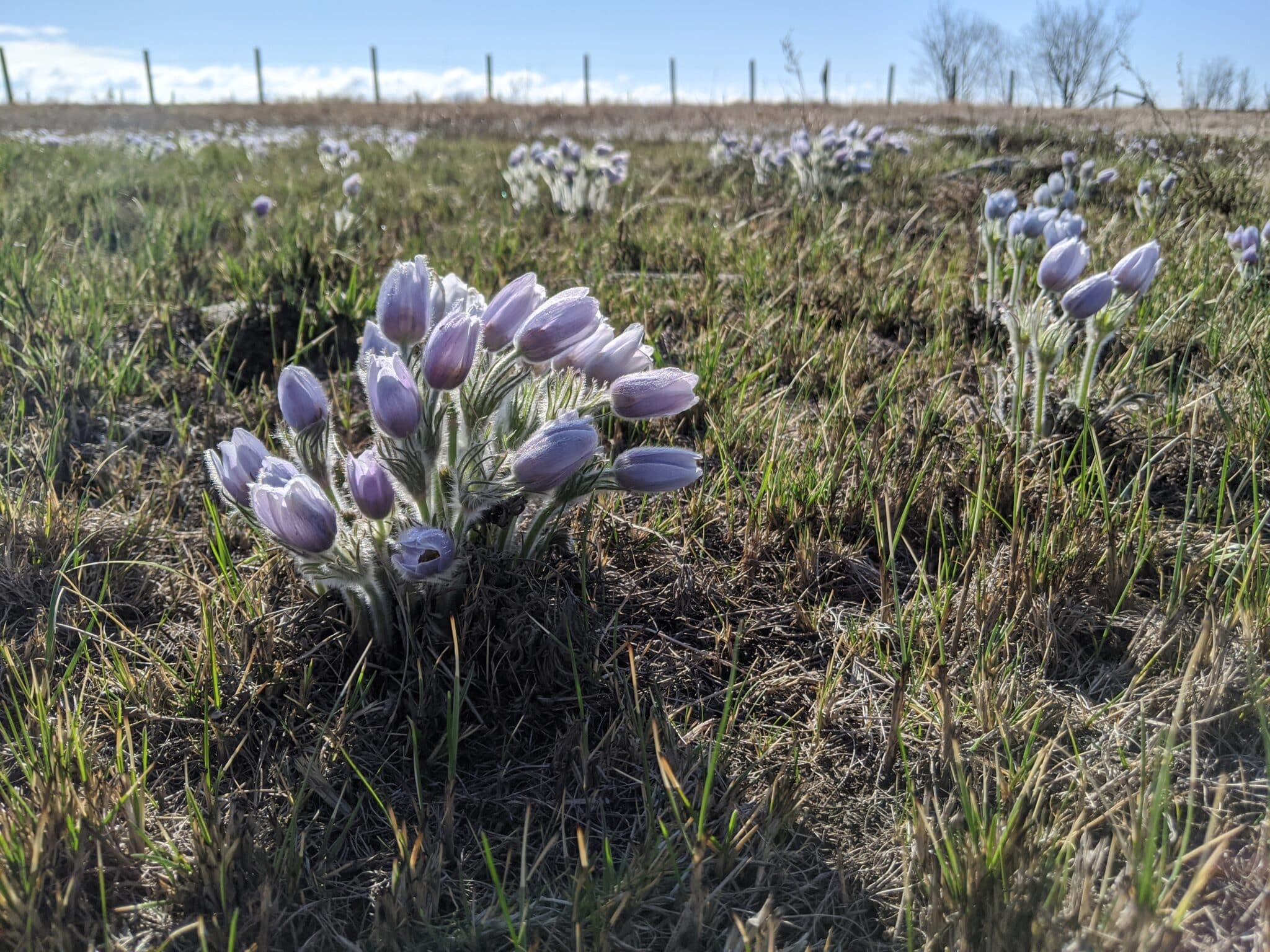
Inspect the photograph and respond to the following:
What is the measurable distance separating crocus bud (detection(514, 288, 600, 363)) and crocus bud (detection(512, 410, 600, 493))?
141 millimetres

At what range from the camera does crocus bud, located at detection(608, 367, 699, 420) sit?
4.78 ft

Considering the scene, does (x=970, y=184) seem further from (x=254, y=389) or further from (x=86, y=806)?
(x=86, y=806)

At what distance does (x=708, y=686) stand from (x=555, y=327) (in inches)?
26.0

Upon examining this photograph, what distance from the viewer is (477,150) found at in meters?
10.4

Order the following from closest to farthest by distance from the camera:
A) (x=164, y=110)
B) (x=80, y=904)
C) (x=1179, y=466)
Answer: (x=80, y=904)
(x=1179, y=466)
(x=164, y=110)

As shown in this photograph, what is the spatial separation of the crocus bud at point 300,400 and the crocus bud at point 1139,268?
1701mm

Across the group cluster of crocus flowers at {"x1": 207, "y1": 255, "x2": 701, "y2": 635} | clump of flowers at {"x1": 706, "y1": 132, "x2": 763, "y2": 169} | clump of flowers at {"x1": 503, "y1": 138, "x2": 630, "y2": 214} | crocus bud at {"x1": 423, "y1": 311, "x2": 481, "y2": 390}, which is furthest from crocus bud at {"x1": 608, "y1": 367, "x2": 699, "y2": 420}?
clump of flowers at {"x1": 706, "y1": 132, "x2": 763, "y2": 169}

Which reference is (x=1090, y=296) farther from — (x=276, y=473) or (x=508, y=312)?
(x=276, y=473)

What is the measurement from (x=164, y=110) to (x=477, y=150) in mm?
19039

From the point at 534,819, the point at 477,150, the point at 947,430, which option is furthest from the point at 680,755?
the point at 477,150

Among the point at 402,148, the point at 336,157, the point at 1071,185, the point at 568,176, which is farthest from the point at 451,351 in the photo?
the point at 402,148

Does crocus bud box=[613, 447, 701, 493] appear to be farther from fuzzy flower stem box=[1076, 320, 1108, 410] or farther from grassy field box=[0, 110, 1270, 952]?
fuzzy flower stem box=[1076, 320, 1108, 410]

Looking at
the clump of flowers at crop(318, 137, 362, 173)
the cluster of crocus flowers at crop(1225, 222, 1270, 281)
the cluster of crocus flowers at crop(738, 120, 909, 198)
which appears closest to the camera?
the cluster of crocus flowers at crop(1225, 222, 1270, 281)

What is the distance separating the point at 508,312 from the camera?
1425 mm
